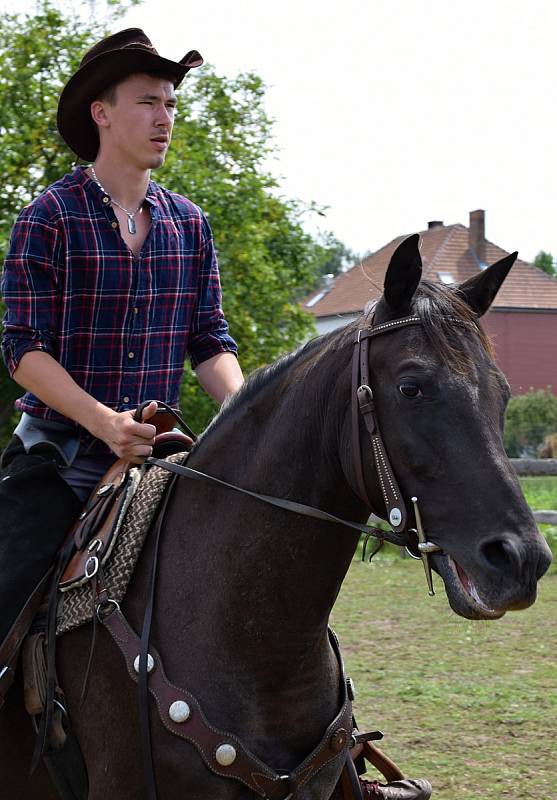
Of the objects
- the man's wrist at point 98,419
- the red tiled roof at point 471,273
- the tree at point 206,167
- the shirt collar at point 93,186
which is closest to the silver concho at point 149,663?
the man's wrist at point 98,419

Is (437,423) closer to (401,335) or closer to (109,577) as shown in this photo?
(401,335)

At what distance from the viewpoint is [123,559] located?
2920mm

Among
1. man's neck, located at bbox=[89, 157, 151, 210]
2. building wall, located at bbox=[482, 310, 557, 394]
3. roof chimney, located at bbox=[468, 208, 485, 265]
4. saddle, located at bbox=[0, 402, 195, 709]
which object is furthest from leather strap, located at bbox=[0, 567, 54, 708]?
roof chimney, located at bbox=[468, 208, 485, 265]

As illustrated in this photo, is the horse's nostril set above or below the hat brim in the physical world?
below

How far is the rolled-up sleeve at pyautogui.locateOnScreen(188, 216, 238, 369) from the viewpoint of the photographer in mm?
3623

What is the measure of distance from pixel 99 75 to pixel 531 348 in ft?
135

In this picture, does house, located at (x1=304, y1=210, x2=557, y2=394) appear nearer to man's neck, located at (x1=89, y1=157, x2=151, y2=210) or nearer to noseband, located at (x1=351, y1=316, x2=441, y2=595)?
man's neck, located at (x1=89, y1=157, x2=151, y2=210)

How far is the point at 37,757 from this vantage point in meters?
2.90

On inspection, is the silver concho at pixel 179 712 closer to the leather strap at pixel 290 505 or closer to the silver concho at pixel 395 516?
the leather strap at pixel 290 505

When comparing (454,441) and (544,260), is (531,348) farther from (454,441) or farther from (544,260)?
(454,441)

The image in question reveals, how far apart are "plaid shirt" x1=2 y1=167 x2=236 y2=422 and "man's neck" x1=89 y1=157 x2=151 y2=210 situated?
0.20 feet

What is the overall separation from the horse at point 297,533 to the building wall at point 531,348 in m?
40.7

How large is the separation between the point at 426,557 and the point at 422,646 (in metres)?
5.96

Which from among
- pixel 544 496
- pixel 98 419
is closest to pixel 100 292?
pixel 98 419
